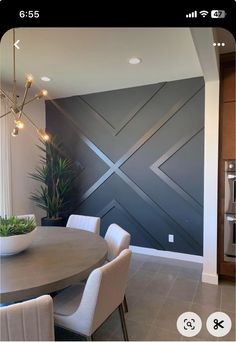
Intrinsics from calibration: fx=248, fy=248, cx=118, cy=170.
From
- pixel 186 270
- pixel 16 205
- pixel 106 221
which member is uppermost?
pixel 16 205

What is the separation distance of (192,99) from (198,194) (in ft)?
4.04

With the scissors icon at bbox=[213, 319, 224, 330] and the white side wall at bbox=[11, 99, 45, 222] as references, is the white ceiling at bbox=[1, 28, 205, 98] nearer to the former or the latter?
the white side wall at bbox=[11, 99, 45, 222]

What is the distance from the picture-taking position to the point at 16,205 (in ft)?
12.1

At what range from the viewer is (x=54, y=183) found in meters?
3.74

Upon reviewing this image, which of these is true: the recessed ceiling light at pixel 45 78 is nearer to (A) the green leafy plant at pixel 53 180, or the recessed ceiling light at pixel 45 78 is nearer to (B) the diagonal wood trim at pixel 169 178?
(A) the green leafy plant at pixel 53 180

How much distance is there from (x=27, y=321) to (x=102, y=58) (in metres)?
2.31

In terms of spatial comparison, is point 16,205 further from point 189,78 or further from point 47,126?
point 189,78

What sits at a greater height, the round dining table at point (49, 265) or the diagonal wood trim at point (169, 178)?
the diagonal wood trim at point (169, 178)

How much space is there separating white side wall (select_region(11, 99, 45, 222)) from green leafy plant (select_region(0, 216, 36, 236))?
6.79ft

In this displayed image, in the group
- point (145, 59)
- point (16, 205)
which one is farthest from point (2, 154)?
point (145, 59)

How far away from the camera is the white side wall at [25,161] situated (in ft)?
12.0
